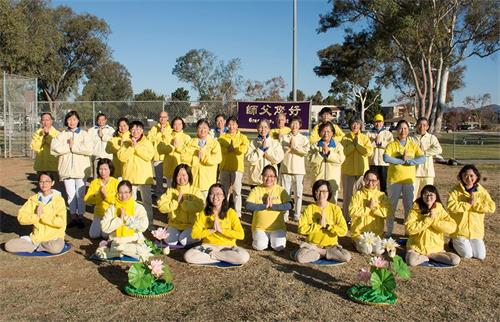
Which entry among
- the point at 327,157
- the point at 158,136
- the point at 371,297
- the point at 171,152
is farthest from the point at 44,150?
the point at 371,297

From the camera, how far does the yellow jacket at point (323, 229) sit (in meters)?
5.61

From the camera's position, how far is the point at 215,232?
18.2ft

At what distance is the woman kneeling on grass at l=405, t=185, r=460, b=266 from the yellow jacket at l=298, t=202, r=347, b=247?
2.74 ft

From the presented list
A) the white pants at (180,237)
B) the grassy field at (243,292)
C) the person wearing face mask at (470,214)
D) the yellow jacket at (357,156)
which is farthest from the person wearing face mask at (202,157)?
the person wearing face mask at (470,214)

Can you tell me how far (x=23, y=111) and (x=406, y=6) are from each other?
18.9 m

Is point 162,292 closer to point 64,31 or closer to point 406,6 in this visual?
point 406,6

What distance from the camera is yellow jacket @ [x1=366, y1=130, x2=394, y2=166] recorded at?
8094mm

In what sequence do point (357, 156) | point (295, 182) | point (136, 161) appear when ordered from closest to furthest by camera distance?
point (136, 161)
point (357, 156)
point (295, 182)

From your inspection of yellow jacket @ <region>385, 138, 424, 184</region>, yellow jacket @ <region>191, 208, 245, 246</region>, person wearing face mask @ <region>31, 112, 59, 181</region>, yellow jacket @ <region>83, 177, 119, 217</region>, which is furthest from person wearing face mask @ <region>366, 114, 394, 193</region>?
person wearing face mask @ <region>31, 112, 59, 181</region>

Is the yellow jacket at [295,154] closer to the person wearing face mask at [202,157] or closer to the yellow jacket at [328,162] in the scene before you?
the yellow jacket at [328,162]

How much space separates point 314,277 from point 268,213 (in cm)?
137

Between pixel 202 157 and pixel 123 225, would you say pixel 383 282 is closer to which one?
pixel 123 225

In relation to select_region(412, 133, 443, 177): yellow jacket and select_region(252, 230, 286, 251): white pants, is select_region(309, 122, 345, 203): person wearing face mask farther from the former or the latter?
select_region(252, 230, 286, 251): white pants

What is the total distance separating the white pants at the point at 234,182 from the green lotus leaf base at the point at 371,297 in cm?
332
